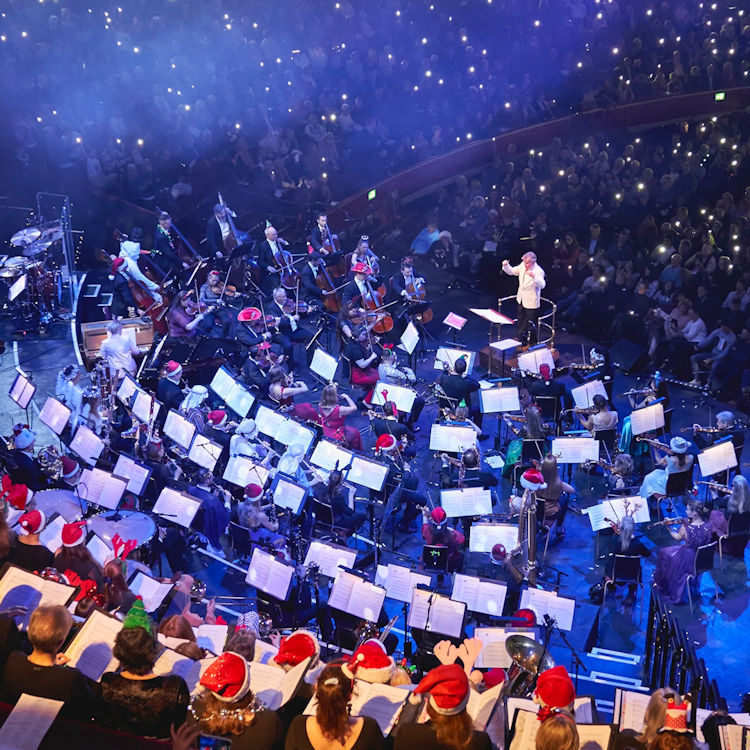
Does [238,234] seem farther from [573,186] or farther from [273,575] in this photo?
[273,575]

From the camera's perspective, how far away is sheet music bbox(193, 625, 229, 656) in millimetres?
7184

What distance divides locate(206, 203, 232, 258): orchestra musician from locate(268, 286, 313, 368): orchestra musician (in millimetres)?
1806

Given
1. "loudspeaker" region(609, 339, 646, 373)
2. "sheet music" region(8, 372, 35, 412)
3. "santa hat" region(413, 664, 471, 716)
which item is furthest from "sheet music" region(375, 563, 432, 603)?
"loudspeaker" region(609, 339, 646, 373)

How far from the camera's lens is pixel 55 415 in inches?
446

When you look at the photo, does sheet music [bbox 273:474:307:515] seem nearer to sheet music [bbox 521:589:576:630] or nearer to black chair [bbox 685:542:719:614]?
sheet music [bbox 521:589:576:630]

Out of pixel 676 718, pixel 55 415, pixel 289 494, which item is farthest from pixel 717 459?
pixel 55 415

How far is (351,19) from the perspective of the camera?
23.7m

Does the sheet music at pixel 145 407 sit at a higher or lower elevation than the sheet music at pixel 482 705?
higher

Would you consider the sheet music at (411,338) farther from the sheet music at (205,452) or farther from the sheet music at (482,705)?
the sheet music at (482,705)

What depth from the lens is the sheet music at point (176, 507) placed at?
9.91 metres

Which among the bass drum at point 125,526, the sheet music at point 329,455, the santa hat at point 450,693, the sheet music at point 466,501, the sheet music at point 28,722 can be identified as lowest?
the sheet music at point 28,722

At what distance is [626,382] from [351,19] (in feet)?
44.9

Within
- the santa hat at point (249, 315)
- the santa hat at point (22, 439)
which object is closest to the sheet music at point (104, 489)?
the santa hat at point (22, 439)

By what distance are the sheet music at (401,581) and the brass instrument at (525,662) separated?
1546 mm
